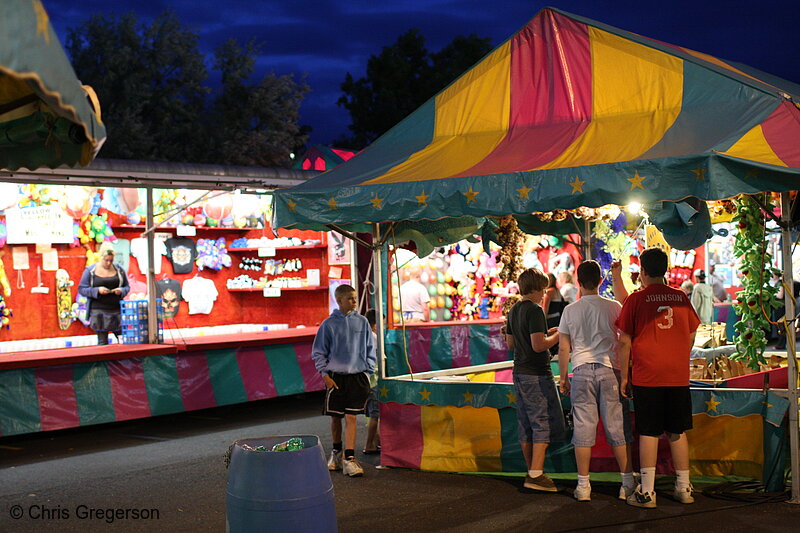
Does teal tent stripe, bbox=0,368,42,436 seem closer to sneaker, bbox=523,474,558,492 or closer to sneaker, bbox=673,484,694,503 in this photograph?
sneaker, bbox=523,474,558,492

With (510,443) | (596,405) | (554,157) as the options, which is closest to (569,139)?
(554,157)

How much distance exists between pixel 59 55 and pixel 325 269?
1048 cm

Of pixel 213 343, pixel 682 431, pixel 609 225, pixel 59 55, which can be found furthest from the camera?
pixel 213 343

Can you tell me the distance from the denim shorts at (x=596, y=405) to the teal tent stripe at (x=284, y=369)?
597cm

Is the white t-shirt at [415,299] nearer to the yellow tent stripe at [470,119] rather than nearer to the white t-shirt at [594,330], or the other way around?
the yellow tent stripe at [470,119]

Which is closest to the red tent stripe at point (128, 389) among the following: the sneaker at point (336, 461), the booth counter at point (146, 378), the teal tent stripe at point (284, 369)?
the booth counter at point (146, 378)

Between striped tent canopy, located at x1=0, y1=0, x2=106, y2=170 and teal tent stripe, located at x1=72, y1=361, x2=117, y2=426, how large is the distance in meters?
6.23

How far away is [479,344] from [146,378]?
16.8ft

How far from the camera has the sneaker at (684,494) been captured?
6.41 metres

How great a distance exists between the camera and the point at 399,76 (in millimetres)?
39156

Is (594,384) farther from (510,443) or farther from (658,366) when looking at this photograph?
(510,443)

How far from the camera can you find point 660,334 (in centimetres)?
628

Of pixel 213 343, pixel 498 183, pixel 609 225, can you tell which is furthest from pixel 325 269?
pixel 498 183

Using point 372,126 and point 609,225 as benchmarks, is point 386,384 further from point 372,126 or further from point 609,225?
point 372,126
